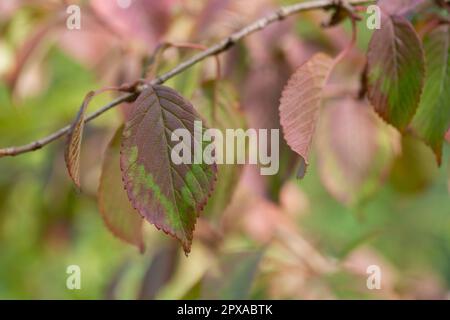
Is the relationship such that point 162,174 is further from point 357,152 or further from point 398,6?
point 357,152

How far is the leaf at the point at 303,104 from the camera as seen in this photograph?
60 centimetres

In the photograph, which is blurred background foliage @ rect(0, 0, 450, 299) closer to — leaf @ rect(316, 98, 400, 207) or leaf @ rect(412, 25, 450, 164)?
leaf @ rect(316, 98, 400, 207)

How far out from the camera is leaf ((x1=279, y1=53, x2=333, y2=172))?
60 centimetres

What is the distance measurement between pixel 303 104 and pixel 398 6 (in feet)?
0.48

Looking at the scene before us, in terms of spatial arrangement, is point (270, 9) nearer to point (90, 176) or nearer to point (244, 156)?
point (244, 156)

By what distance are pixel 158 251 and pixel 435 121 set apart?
0.76m

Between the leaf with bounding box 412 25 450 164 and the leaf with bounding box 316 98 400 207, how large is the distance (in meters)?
0.27

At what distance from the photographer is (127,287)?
1.58m

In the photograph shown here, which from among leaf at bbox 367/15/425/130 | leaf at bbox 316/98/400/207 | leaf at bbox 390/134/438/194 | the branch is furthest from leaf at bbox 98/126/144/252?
leaf at bbox 390/134/438/194

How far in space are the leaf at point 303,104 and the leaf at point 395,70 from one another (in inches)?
1.8

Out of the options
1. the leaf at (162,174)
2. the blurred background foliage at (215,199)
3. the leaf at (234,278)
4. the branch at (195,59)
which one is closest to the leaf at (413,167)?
the blurred background foliage at (215,199)

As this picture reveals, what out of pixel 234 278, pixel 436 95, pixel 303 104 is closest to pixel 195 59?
pixel 303 104

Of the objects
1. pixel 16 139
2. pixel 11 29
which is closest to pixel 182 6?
pixel 11 29

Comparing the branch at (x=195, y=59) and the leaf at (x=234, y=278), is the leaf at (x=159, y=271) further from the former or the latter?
the branch at (x=195, y=59)
